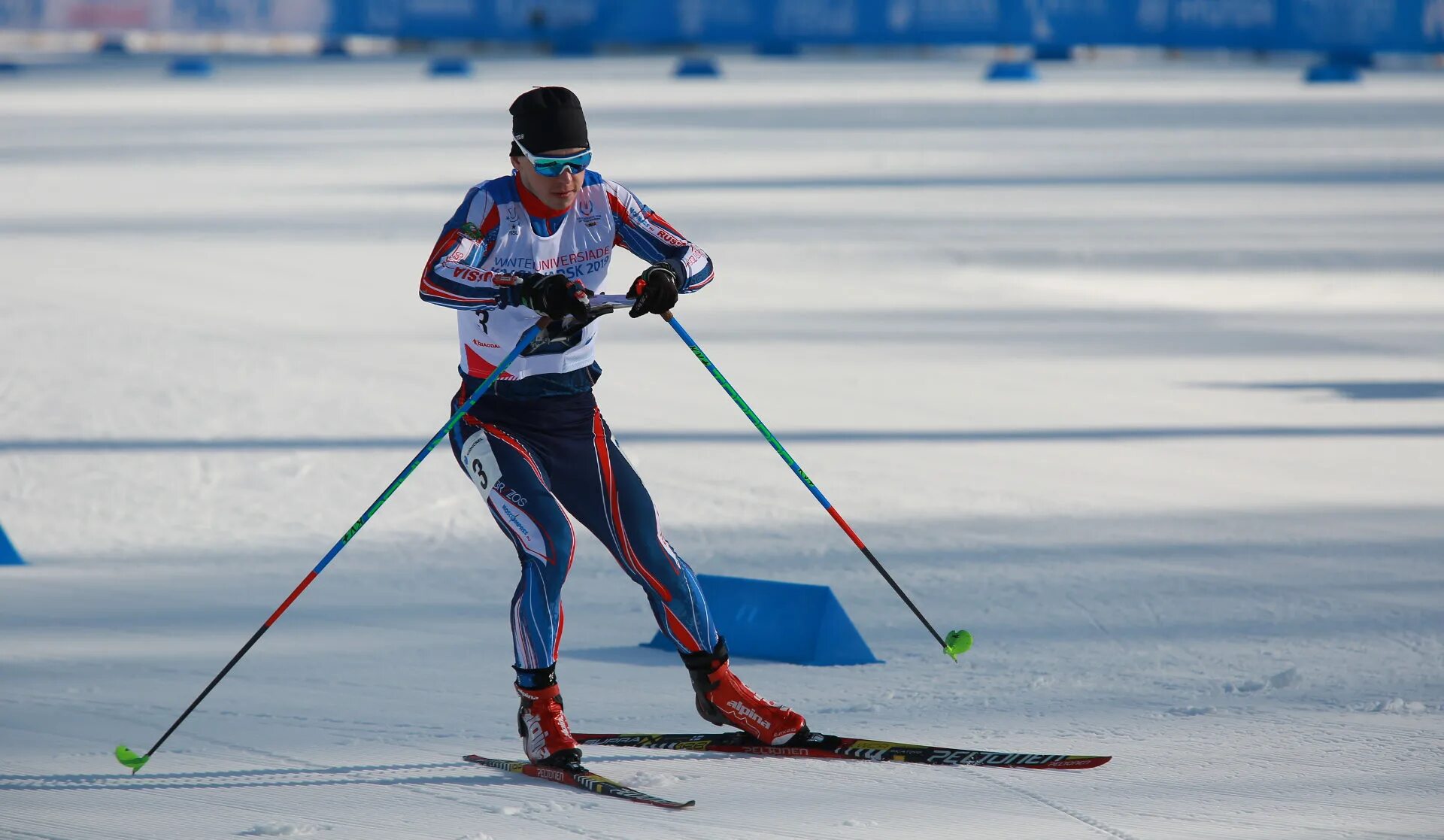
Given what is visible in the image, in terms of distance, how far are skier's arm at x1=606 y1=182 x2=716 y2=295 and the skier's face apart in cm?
16

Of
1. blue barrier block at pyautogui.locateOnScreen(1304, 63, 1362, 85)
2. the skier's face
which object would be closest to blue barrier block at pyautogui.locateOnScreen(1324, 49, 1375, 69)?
blue barrier block at pyautogui.locateOnScreen(1304, 63, 1362, 85)

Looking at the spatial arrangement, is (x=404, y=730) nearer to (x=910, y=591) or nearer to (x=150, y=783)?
(x=150, y=783)

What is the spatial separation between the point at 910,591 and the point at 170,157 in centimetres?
1503

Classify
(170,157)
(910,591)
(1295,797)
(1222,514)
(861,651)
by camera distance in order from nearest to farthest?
1. (1295,797)
2. (861,651)
3. (910,591)
4. (1222,514)
5. (170,157)

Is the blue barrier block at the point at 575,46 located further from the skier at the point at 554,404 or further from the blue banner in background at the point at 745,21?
the skier at the point at 554,404

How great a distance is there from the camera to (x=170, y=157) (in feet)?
63.7

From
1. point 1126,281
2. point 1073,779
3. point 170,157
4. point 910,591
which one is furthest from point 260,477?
point 170,157

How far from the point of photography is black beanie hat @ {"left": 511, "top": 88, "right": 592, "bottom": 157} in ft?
13.4

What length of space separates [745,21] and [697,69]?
8.26 feet

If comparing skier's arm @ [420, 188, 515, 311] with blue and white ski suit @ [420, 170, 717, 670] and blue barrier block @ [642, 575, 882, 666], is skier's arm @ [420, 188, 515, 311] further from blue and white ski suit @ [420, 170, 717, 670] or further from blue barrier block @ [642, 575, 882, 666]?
blue barrier block @ [642, 575, 882, 666]

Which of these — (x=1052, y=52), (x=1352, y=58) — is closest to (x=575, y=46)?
(x=1052, y=52)

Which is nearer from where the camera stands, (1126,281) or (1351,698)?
(1351,698)

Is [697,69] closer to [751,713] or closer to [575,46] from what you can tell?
[575,46]

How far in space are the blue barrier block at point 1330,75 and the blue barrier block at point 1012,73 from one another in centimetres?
381
